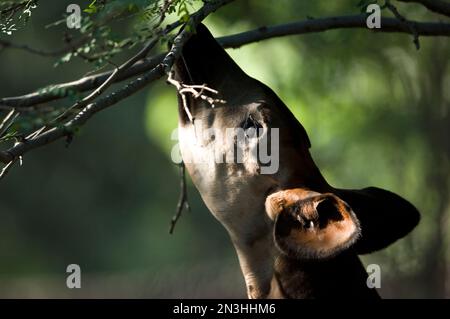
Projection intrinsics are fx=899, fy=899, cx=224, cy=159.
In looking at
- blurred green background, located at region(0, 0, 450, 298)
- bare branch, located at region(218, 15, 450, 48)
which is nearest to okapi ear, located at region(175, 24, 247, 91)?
bare branch, located at region(218, 15, 450, 48)

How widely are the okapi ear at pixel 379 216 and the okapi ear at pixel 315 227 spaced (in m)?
0.60

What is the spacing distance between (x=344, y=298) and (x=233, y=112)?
95cm

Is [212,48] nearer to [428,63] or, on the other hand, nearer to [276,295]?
[276,295]

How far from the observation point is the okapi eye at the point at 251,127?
390 centimetres

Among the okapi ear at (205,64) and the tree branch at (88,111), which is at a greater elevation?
the okapi ear at (205,64)

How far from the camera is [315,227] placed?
11.6ft

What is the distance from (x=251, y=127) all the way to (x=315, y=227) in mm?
601

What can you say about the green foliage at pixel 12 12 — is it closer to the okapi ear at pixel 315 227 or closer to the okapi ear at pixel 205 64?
the okapi ear at pixel 205 64

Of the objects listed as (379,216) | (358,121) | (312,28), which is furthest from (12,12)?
(358,121)

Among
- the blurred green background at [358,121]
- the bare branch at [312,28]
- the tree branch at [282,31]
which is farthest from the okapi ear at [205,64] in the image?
the blurred green background at [358,121]

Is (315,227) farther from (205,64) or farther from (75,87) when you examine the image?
(75,87)

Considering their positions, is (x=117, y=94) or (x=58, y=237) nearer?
(x=117, y=94)

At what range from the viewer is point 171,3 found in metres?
3.84

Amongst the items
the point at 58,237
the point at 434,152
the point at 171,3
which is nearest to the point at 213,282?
the point at 434,152
